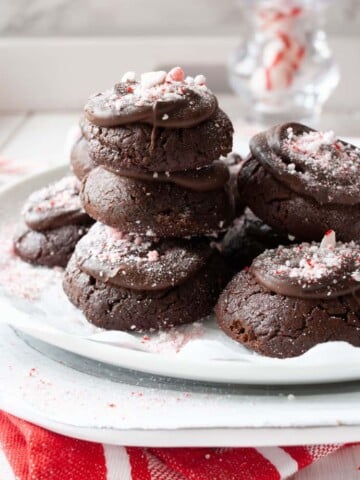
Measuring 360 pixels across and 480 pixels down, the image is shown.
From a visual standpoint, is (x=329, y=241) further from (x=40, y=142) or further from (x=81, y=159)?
(x=40, y=142)

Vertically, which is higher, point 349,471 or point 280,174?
point 280,174

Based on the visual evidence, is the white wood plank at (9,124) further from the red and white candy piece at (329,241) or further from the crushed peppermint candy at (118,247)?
the red and white candy piece at (329,241)

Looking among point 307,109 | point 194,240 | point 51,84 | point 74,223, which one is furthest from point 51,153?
point 194,240

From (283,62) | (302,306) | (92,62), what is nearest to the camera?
(302,306)

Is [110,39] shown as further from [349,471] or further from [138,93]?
[349,471]

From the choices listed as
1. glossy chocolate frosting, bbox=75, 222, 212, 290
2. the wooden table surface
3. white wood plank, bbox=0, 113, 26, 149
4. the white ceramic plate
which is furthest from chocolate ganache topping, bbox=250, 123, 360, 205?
white wood plank, bbox=0, 113, 26, 149

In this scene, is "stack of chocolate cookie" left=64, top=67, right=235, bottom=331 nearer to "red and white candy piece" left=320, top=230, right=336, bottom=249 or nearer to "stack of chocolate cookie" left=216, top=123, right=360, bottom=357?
"stack of chocolate cookie" left=216, top=123, right=360, bottom=357

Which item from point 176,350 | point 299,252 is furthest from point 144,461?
point 299,252
